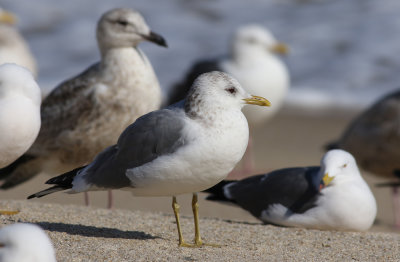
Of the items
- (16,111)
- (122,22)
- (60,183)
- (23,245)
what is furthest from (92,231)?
(122,22)

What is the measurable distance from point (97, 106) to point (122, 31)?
2.50 feet

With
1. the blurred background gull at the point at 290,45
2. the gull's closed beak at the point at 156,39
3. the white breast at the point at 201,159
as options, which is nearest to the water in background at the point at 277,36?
the blurred background gull at the point at 290,45

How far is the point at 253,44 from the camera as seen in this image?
10.1 meters

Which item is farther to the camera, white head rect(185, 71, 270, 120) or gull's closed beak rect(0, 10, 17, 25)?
gull's closed beak rect(0, 10, 17, 25)

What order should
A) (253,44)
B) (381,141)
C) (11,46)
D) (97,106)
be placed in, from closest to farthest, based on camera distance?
(97,106), (381,141), (11,46), (253,44)

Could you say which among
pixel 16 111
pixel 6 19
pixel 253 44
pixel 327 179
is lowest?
pixel 327 179

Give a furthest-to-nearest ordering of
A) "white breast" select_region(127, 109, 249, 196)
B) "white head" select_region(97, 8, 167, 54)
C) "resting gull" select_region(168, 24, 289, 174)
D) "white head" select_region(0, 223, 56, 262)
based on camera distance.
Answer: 1. "resting gull" select_region(168, 24, 289, 174)
2. "white head" select_region(97, 8, 167, 54)
3. "white breast" select_region(127, 109, 249, 196)
4. "white head" select_region(0, 223, 56, 262)

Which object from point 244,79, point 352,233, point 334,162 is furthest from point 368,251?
point 244,79

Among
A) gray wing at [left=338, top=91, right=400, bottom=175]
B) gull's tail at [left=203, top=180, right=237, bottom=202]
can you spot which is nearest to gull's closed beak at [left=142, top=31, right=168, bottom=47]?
gull's tail at [left=203, top=180, right=237, bottom=202]

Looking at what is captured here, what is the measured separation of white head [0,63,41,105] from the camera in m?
4.72

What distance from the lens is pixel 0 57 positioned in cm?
866

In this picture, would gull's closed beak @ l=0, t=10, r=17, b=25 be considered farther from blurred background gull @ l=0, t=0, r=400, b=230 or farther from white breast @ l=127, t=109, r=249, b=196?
white breast @ l=127, t=109, r=249, b=196

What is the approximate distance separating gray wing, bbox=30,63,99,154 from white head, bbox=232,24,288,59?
377 cm

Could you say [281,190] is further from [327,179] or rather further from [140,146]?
[140,146]
